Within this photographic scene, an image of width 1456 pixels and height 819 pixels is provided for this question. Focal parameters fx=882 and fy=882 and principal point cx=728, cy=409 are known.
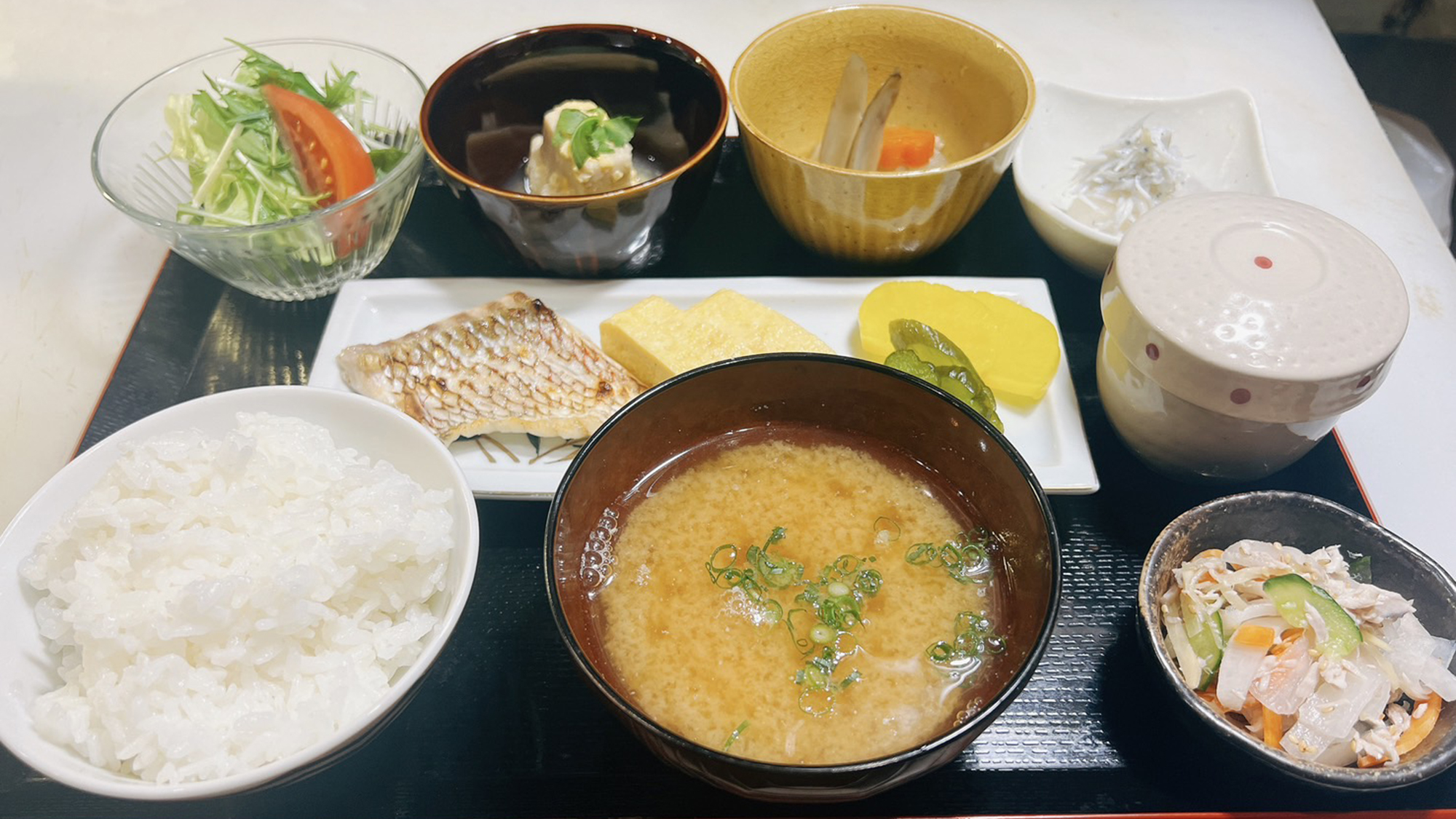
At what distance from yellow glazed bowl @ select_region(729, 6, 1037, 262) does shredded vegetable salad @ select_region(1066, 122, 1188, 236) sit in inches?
10.2

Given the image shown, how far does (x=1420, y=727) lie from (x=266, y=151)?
239cm

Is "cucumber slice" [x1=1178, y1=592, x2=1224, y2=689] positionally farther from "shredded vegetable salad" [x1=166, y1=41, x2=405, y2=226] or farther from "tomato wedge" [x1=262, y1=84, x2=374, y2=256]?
"shredded vegetable salad" [x1=166, y1=41, x2=405, y2=226]

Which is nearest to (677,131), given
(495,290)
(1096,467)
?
(495,290)

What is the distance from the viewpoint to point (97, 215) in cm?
242

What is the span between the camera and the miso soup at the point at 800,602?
1.16m

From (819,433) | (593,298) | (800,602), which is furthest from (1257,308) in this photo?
(593,298)

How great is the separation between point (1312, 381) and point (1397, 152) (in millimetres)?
2303

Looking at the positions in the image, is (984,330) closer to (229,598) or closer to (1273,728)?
(1273,728)

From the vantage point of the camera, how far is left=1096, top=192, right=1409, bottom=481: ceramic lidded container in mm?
1332

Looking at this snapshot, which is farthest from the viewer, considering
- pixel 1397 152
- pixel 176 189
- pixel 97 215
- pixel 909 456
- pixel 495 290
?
pixel 1397 152

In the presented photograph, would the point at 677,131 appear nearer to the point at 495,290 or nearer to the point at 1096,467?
the point at 495,290

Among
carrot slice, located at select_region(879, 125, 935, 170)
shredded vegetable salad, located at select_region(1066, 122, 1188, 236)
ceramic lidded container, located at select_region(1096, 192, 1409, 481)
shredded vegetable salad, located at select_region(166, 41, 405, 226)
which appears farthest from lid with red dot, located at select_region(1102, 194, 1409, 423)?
shredded vegetable salad, located at select_region(166, 41, 405, 226)

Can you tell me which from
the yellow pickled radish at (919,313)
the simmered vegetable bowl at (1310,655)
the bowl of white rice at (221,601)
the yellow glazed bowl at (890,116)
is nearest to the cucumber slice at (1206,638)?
the simmered vegetable bowl at (1310,655)

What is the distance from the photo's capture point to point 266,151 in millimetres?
2021
